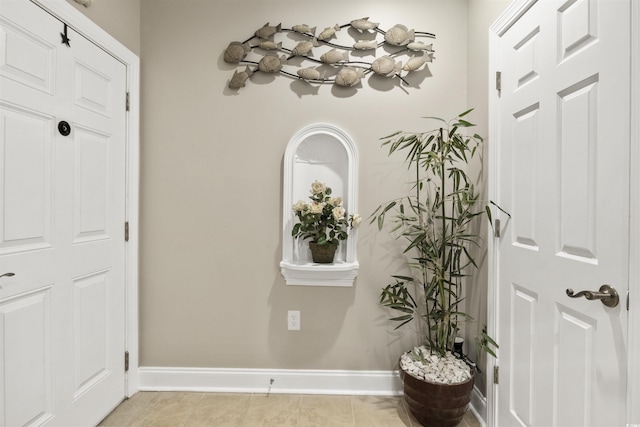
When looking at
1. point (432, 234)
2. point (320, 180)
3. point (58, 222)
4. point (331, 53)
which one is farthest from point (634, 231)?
point (58, 222)

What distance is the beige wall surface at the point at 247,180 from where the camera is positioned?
2.07 meters

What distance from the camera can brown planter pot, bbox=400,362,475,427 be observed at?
1626 millimetres

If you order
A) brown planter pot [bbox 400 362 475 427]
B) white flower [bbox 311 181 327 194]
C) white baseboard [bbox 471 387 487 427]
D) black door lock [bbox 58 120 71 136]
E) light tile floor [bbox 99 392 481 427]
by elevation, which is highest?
black door lock [bbox 58 120 71 136]

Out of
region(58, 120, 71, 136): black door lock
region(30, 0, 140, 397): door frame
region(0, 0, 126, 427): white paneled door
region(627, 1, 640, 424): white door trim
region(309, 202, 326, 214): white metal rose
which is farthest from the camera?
region(30, 0, 140, 397): door frame

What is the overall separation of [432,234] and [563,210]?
86 cm

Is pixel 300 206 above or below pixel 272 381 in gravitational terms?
above

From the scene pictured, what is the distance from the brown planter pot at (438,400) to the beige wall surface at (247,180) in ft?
1.25

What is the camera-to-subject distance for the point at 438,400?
163cm

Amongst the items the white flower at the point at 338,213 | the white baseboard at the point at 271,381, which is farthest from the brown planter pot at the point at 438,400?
the white flower at the point at 338,213

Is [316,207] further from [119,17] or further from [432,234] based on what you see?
[119,17]

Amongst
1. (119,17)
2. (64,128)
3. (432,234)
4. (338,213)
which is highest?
(119,17)

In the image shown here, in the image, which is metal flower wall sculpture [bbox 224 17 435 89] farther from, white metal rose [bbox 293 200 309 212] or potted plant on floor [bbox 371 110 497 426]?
white metal rose [bbox 293 200 309 212]

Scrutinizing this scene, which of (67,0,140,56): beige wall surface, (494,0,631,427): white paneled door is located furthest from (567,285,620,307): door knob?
(67,0,140,56): beige wall surface

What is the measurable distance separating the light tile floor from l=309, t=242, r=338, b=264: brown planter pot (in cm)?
86
